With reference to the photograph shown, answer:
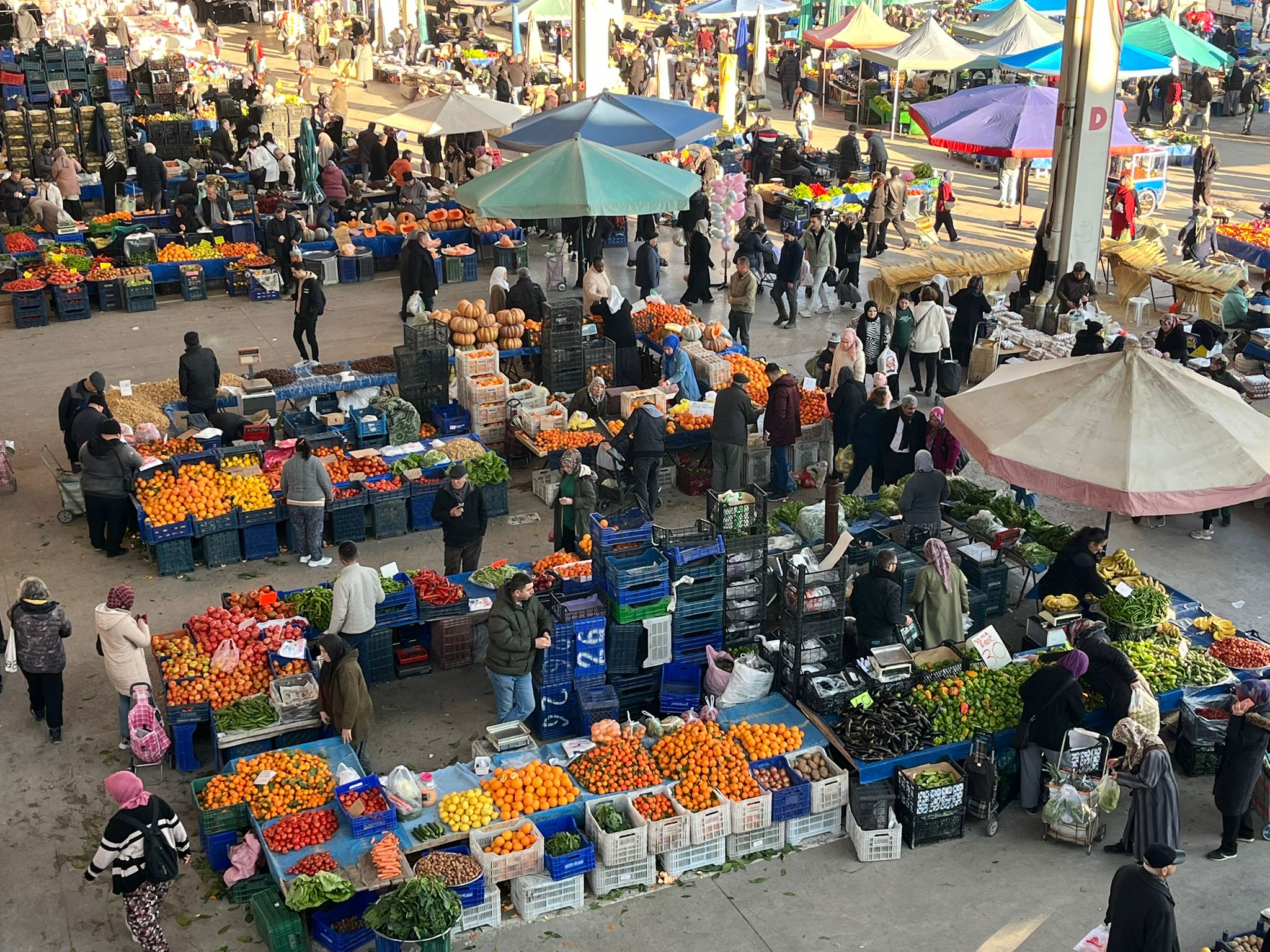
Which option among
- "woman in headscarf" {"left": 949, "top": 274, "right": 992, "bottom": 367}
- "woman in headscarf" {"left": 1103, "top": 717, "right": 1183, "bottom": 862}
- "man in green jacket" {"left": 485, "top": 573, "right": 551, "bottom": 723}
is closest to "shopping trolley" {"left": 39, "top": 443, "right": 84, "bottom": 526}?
"man in green jacket" {"left": 485, "top": 573, "right": 551, "bottom": 723}

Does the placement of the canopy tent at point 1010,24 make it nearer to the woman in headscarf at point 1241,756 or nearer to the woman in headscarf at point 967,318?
the woman in headscarf at point 967,318

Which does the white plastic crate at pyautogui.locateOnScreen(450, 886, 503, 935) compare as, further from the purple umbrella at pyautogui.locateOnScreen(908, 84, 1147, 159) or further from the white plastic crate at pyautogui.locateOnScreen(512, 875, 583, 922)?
the purple umbrella at pyautogui.locateOnScreen(908, 84, 1147, 159)

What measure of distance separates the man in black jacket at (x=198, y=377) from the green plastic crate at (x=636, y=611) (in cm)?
606

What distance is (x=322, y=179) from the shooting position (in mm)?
23688

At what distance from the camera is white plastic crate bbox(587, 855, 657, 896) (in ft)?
28.4

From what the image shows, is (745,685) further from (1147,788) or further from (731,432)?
(731,432)

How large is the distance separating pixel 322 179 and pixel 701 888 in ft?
57.7

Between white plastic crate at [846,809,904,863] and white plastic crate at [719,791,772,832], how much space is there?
608 millimetres

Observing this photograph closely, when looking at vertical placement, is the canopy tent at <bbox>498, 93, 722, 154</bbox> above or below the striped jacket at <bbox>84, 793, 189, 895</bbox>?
above

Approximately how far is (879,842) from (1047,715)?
1.40m

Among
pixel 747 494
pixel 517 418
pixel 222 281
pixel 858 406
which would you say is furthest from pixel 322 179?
pixel 747 494

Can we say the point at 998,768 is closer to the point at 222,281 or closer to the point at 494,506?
the point at 494,506

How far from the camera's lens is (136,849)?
7738 mm

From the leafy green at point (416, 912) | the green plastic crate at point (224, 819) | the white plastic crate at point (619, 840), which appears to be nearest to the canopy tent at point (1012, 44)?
the white plastic crate at point (619, 840)
